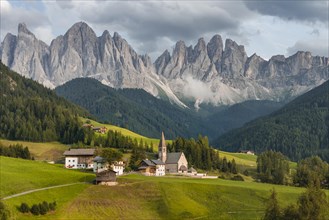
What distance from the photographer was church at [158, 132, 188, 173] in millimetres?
180000

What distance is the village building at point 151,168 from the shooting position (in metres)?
166

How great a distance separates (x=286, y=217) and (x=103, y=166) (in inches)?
Answer: 3186

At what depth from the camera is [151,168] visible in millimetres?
167625

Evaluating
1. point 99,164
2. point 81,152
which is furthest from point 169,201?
point 81,152

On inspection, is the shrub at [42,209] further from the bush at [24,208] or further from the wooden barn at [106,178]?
the wooden barn at [106,178]

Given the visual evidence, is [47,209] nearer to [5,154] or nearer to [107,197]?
[107,197]

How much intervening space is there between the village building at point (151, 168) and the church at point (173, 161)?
8068mm

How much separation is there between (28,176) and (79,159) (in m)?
41.1

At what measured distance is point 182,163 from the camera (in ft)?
600

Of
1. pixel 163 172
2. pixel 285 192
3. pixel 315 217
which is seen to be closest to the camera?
pixel 315 217

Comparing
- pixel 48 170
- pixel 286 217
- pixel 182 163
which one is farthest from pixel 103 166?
pixel 286 217

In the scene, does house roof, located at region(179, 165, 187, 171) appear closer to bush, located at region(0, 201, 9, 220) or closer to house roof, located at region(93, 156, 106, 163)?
house roof, located at region(93, 156, 106, 163)

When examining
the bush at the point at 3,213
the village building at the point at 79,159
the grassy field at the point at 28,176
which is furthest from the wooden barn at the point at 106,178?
the bush at the point at 3,213

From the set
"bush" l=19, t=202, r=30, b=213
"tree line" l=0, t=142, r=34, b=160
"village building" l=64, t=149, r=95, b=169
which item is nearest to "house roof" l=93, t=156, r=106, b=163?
"village building" l=64, t=149, r=95, b=169
